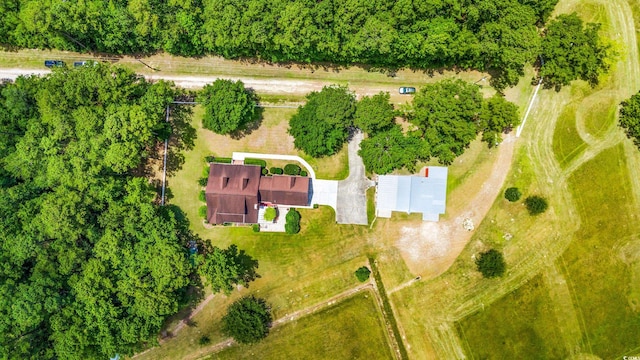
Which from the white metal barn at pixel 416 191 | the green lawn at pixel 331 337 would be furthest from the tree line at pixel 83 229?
the white metal barn at pixel 416 191

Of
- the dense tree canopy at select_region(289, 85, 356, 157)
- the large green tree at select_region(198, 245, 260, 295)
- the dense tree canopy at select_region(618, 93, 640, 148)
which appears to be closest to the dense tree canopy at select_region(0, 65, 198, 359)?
the large green tree at select_region(198, 245, 260, 295)

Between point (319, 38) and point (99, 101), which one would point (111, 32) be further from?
point (319, 38)

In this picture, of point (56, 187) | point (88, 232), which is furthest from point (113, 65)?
point (88, 232)

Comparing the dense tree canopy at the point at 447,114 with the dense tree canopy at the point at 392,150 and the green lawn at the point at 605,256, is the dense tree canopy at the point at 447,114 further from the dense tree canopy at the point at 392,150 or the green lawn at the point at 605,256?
the green lawn at the point at 605,256

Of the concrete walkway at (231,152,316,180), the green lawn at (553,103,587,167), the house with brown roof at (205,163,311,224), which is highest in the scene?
the green lawn at (553,103,587,167)

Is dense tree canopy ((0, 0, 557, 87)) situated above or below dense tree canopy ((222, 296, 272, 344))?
above

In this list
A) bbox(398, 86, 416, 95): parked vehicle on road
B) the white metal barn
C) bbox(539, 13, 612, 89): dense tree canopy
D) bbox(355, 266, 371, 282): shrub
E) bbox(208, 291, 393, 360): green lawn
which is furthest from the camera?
bbox(398, 86, 416, 95): parked vehicle on road

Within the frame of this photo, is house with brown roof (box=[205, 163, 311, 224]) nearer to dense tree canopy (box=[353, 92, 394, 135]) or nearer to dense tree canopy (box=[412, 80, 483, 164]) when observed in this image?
dense tree canopy (box=[353, 92, 394, 135])
